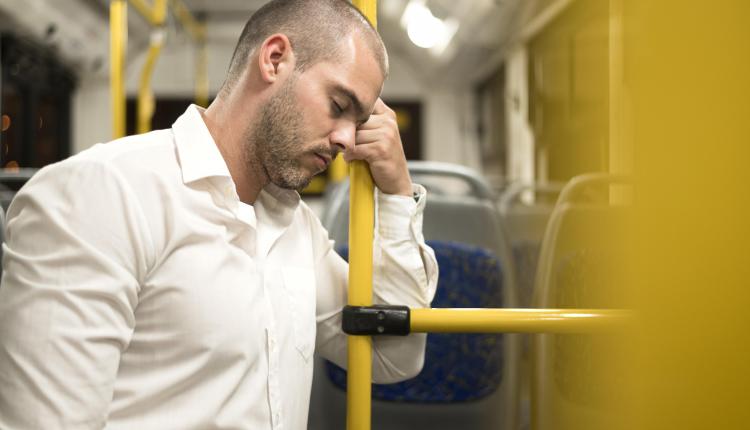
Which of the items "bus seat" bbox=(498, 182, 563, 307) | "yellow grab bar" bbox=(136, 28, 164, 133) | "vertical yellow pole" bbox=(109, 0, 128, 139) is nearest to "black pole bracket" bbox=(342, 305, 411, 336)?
"bus seat" bbox=(498, 182, 563, 307)

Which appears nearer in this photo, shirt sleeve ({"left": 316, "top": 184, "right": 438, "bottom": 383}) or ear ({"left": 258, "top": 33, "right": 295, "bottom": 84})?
ear ({"left": 258, "top": 33, "right": 295, "bottom": 84})

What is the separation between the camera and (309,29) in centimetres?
107

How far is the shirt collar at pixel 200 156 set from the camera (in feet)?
3.18

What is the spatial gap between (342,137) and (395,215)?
7.6 inches

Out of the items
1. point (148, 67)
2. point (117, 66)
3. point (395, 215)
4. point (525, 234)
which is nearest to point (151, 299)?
point (395, 215)

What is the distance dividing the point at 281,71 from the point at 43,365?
53 centimetres

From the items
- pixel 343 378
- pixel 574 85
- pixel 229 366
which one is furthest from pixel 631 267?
pixel 574 85

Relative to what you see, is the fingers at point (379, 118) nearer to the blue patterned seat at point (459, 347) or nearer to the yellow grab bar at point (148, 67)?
the blue patterned seat at point (459, 347)

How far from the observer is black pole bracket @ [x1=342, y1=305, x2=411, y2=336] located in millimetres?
995

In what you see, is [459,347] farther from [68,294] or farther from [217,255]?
[68,294]

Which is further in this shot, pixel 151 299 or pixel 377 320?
pixel 377 320

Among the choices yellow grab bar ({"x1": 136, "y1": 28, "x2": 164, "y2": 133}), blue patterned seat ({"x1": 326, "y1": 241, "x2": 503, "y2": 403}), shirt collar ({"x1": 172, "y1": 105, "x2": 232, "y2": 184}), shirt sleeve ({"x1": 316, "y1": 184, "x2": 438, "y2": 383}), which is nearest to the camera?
shirt collar ({"x1": 172, "y1": 105, "x2": 232, "y2": 184})

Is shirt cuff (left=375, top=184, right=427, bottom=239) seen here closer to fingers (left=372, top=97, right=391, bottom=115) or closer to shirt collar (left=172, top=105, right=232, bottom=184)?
fingers (left=372, top=97, right=391, bottom=115)

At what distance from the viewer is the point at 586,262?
5.03ft
